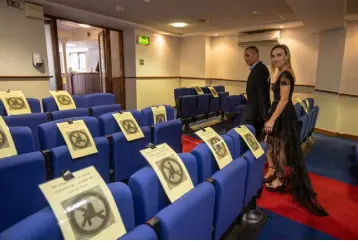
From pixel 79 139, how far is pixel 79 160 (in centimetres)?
15

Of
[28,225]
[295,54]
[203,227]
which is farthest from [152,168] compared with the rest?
[295,54]

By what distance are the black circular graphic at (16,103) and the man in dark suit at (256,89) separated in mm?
2495

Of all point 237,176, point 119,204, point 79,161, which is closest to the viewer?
point 119,204

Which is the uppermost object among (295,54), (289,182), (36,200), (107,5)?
(107,5)

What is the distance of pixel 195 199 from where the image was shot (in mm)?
1009

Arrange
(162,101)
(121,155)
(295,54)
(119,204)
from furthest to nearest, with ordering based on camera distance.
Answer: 1. (162,101)
2. (295,54)
3. (121,155)
4. (119,204)

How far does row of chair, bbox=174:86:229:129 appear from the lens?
457 centimetres

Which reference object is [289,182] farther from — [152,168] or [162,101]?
[162,101]

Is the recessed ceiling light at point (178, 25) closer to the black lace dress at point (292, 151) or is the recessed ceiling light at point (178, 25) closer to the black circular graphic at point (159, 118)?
the black circular graphic at point (159, 118)

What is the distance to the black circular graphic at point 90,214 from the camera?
2.44ft

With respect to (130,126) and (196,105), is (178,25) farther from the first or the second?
(130,126)

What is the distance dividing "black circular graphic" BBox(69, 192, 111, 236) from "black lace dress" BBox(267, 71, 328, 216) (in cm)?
192

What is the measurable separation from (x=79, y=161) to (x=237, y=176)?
1.07 metres

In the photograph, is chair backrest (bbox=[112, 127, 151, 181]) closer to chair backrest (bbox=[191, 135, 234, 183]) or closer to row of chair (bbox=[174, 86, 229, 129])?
chair backrest (bbox=[191, 135, 234, 183])
